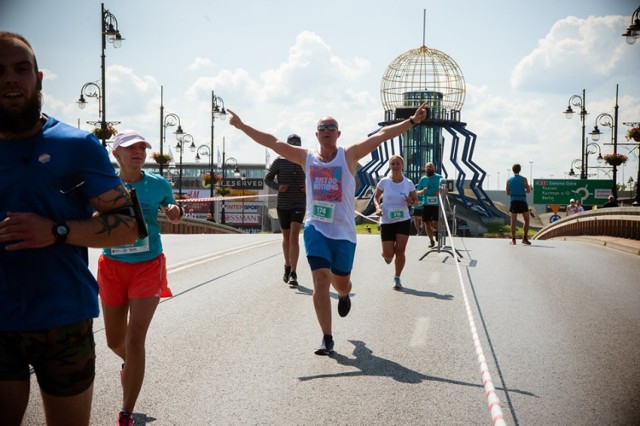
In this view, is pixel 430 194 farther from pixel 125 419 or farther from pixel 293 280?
pixel 125 419

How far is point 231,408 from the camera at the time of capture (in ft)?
15.4

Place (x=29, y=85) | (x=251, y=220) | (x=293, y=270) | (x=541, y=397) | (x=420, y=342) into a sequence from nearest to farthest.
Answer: (x=29, y=85) → (x=541, y=397) → (x=420, y=342) → (x=293, y=270) → (x=251, y=220)

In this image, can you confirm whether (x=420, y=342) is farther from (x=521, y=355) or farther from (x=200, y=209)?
(x=200, y=209)

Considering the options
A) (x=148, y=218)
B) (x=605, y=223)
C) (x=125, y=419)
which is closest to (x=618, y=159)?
(x=605, y=223)

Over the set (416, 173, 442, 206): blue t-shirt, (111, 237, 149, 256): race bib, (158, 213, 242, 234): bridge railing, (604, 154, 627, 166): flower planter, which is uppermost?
(604, 154, 627, 166): flower planter

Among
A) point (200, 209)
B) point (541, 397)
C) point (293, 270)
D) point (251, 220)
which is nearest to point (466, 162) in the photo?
point (251, 220)

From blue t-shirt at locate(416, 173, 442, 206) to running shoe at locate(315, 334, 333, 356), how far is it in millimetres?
9680

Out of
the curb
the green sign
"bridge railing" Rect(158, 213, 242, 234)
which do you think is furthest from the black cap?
the green sign

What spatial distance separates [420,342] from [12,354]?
476cm

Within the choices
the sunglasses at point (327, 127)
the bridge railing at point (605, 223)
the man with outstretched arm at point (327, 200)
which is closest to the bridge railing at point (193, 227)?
the bridge railing at point (605, 223)

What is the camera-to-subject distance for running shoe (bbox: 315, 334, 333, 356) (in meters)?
6.29

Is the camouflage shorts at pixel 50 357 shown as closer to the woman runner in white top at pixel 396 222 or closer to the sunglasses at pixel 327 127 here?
the sunglasses at pixel 327 127

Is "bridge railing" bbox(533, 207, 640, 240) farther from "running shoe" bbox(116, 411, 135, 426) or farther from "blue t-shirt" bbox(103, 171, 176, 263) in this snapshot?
"running shoe" bbox(116, 411, 135, 426)

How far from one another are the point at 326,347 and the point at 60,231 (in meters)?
4.08
